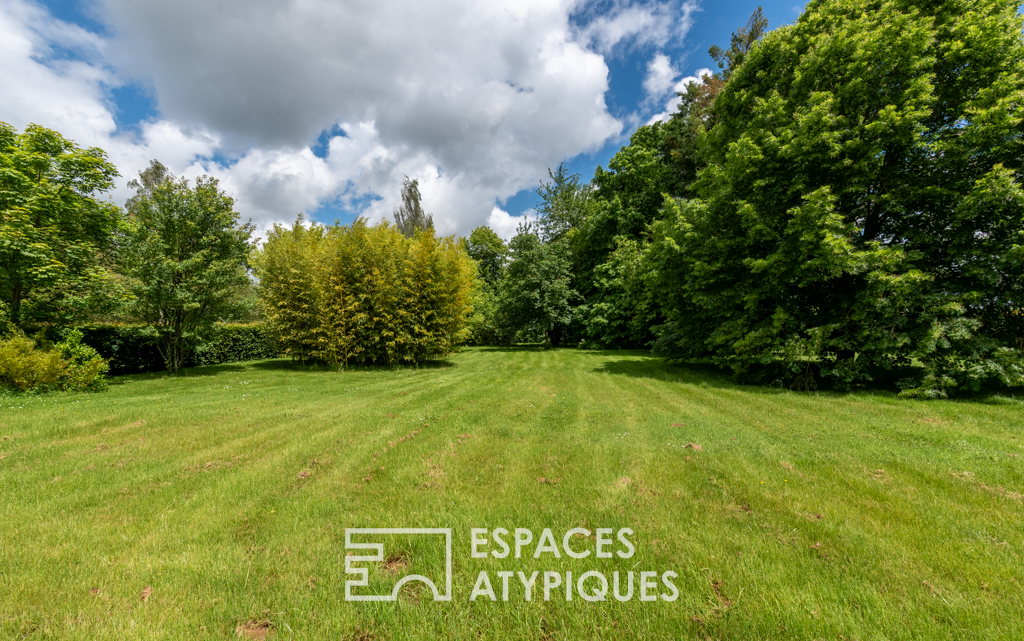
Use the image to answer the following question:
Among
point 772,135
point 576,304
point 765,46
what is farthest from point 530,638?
point 576,304

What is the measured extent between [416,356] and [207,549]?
12.9 meters

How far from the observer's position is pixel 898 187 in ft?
27.7

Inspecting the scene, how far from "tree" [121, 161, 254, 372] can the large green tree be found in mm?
17798

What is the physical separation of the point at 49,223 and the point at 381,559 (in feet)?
52.3

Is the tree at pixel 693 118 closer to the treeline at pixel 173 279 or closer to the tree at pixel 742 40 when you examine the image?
the tree at pixel 742 40

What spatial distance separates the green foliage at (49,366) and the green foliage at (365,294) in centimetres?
562

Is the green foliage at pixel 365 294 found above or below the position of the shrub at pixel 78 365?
above

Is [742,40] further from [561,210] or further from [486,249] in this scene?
[486,249]

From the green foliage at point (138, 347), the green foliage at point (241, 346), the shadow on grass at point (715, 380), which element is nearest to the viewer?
the shadow on grass at point (715, 380)

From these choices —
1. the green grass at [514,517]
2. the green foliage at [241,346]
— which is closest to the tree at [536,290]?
the green foliage at [241,346]

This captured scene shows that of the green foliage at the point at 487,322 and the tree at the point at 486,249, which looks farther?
the tree at the point at 486,249

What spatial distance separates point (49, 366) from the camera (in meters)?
8.49

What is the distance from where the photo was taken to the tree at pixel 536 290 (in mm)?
23617

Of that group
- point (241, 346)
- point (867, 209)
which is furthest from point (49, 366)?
point (867, 209)
